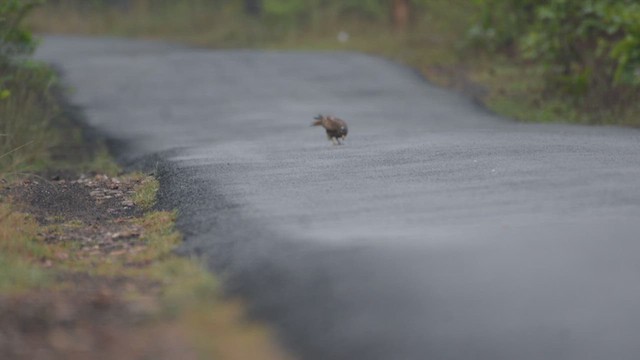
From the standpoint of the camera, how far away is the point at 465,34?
26.8m

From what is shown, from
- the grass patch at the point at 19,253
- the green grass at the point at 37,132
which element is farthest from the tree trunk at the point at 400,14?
the grass patch at the point at 19,253

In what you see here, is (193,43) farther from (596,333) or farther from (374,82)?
(596,333)

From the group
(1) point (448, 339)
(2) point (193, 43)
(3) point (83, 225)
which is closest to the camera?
(1) point (448, 339)

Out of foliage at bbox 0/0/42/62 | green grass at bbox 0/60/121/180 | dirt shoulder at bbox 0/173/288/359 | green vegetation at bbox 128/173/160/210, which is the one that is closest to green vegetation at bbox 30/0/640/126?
green grass at bbox 0/60/121/180

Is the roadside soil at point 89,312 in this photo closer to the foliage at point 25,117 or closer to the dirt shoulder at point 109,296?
the dirt shoulder at point 109,296

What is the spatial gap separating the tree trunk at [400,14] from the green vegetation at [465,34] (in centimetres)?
3

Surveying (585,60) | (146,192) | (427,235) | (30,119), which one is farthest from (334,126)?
(585,60)

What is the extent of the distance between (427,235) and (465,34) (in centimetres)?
1910

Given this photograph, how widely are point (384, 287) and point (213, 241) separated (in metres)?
1.97

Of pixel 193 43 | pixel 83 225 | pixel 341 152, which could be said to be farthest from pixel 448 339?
pixel 193 43

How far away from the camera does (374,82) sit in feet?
78.7

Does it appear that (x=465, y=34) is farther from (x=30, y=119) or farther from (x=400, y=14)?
(x=30, y=119)

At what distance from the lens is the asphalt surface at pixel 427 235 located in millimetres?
6906

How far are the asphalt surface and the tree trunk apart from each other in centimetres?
1715
